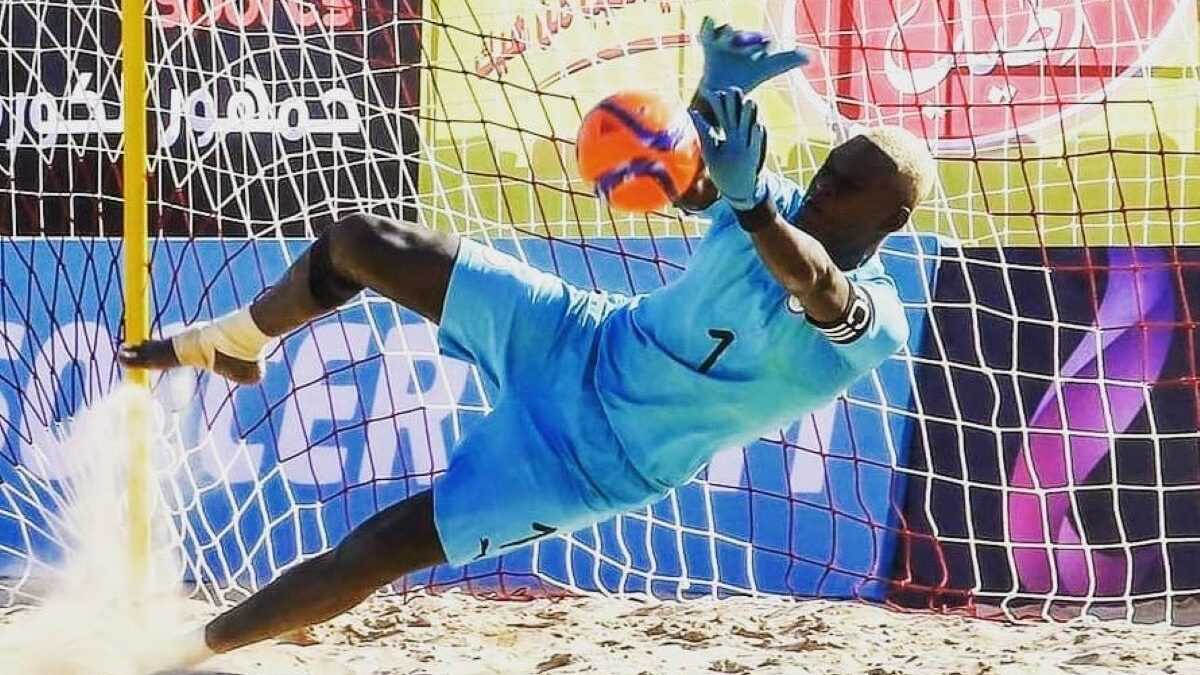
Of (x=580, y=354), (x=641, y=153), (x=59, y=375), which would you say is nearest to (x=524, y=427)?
(x=580, y=354)

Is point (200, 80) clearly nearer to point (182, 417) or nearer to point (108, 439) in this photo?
point (182, 417)

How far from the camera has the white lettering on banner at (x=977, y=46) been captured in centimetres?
552

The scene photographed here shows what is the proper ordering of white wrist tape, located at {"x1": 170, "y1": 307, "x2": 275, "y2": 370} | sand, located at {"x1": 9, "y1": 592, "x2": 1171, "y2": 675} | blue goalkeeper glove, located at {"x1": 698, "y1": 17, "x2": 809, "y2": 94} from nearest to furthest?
blue goalkeeper glove, located at {"x1": 698, "y1": 17, "x2": 809, "y2": 94}
white wrist tape, located at {"x1": 170, "y1": 307, "x2": 275, "y2": 370}
sand, located at {"x1": 9, "y1": 592, "x2": 1171, "y2": 675}

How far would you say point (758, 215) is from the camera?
2.72m

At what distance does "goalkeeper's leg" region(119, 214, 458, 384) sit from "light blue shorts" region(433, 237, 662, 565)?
5 cm

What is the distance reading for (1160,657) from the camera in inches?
174

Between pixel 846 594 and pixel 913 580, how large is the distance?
0.73ft

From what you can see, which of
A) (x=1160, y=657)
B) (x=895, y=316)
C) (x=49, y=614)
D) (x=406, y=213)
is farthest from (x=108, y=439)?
(x=1160, y=657)

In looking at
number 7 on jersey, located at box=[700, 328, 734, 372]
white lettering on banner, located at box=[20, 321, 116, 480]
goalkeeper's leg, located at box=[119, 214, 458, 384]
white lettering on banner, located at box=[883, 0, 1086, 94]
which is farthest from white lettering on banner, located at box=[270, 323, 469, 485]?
number 7 on jersey, located at box=[700, 328, 734, 372]

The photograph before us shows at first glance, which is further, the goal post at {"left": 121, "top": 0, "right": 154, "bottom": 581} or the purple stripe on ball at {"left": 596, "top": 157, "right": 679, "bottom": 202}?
the goal post at {"left": 121, "top": 0, "right": 154, "bottom": 581}

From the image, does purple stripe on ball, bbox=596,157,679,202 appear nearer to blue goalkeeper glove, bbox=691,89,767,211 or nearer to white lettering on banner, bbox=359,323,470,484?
blue goalkeeper glove, bbox=691,89,767,211

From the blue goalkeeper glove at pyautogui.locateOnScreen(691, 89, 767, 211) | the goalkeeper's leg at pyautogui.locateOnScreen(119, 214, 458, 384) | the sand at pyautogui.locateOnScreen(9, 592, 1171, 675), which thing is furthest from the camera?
the sand at pyautogui.locateOnScreen(9, 592, 1171, 675)

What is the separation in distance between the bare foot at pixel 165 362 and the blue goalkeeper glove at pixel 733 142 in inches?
51.8

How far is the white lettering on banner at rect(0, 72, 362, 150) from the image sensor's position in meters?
5.52
